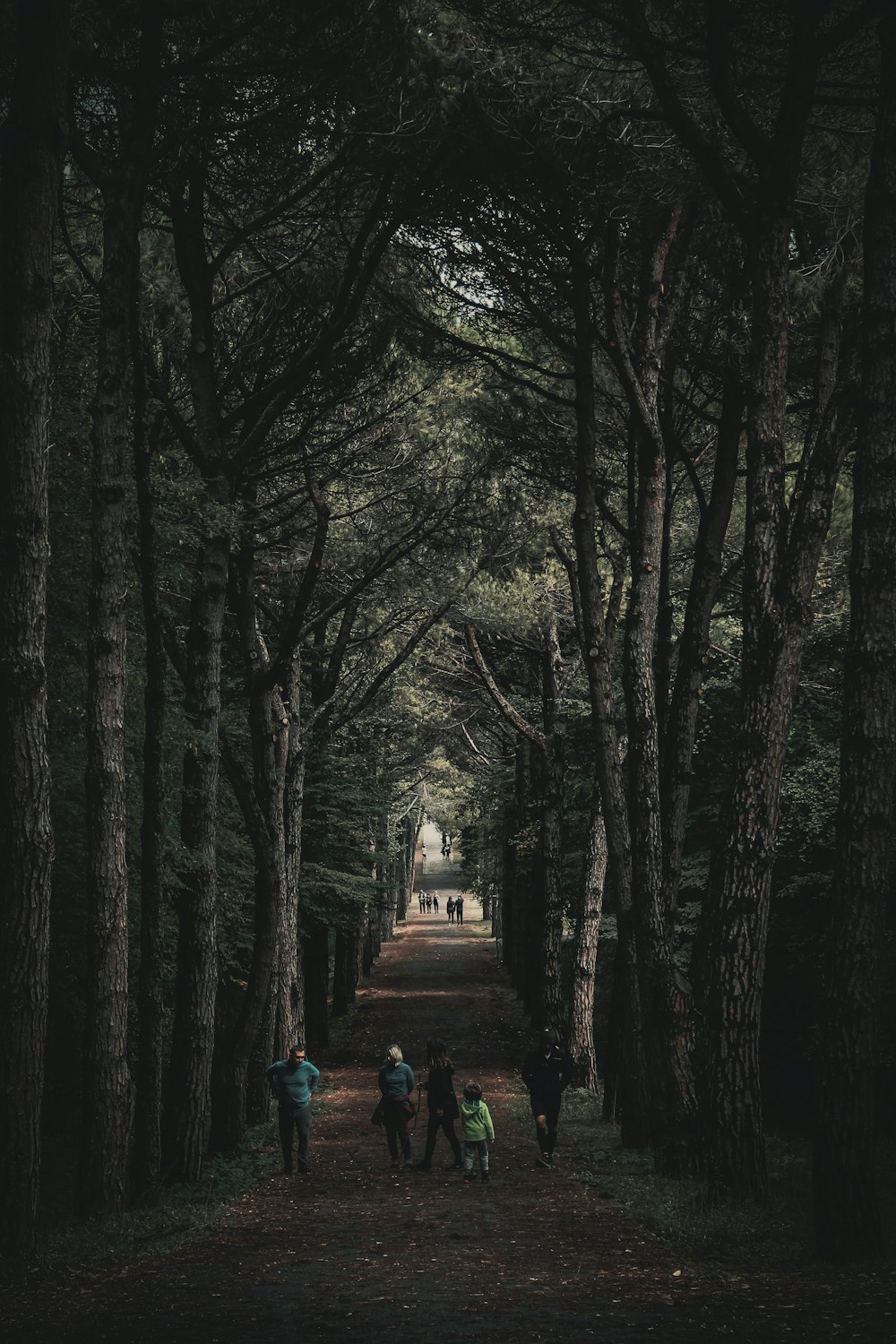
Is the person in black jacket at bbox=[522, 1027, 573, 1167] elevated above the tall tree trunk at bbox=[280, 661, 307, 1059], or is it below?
below

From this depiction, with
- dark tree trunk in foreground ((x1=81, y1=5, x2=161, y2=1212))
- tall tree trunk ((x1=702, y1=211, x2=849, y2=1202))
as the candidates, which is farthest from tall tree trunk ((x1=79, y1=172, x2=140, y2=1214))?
tall tree trunk ((x1=702, y1=211, x2=849, y2=1202))

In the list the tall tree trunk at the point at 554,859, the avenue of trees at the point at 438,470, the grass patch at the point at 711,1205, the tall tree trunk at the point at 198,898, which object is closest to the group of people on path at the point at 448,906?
the tall tree trunk at the point at 554,859

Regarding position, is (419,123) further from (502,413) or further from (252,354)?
(502,413)

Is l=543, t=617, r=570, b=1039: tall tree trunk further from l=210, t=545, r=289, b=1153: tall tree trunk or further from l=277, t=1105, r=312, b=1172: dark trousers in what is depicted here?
l=277, t=1105, r=312, b=1172: dark trousers

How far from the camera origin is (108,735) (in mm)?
10172

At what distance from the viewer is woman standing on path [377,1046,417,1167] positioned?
13.9 metres

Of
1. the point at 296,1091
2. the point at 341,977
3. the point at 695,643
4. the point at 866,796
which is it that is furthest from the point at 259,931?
the point at 341,977

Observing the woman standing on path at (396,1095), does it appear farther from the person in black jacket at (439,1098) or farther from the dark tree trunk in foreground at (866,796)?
the dark tree trunk in foreground at (866,796)

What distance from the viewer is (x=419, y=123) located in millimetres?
11688

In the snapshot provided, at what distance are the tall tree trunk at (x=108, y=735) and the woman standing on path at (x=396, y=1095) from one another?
4003 mm

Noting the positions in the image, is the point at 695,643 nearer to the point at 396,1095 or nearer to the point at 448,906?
the point at 396,1095

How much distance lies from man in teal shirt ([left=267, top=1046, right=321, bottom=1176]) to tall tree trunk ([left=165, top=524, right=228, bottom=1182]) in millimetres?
967

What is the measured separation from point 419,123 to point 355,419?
5.94 m

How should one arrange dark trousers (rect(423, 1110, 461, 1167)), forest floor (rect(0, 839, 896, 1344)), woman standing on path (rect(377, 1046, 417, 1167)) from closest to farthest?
1. forest floor (rect(0, 839, 896, 1344))
2. woman standing on path (rect(377, 1046, 417, 1167))
3. dark trousers (rect(423, 1110, 461, 1167))
